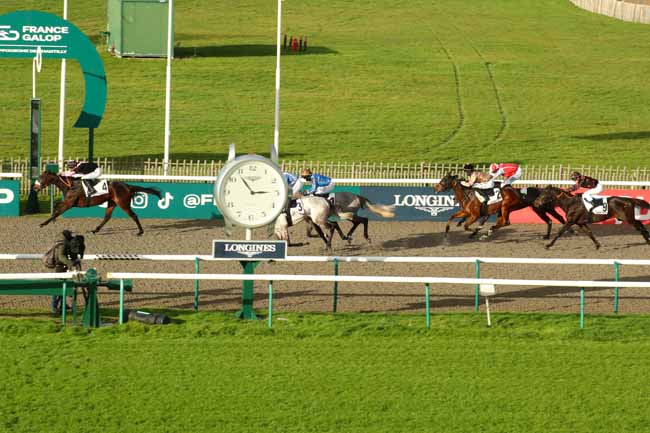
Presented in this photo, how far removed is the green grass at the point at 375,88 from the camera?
3869 centimetres

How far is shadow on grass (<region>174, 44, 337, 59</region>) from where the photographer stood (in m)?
50.2

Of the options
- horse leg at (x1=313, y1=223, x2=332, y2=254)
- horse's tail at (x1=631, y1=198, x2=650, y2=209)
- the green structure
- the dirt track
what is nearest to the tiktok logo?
the dirt track

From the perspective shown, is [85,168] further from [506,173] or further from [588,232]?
[588,232]

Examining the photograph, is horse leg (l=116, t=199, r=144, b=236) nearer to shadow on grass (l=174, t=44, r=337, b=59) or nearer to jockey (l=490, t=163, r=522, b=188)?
jockey (l=490, t=163, r=522, b=188)

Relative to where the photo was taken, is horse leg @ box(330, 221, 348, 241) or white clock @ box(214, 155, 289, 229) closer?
white clock @ box(214, 155, 289, 229)

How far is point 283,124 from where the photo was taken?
41.2 m

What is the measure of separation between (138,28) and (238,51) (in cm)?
748

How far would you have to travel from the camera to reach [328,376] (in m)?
13.2

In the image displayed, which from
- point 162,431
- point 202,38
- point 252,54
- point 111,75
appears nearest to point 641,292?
point 162,431

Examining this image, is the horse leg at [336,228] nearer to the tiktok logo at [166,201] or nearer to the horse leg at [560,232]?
the horse leg at [560,232]

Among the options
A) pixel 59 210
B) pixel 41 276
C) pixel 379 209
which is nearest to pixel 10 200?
pixel 59 210

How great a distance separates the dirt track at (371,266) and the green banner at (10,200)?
338mm

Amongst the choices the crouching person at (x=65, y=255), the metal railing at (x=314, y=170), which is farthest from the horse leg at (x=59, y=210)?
the crouching person at (x=65, y=255)

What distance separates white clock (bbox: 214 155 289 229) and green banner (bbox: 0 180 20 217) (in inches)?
455
